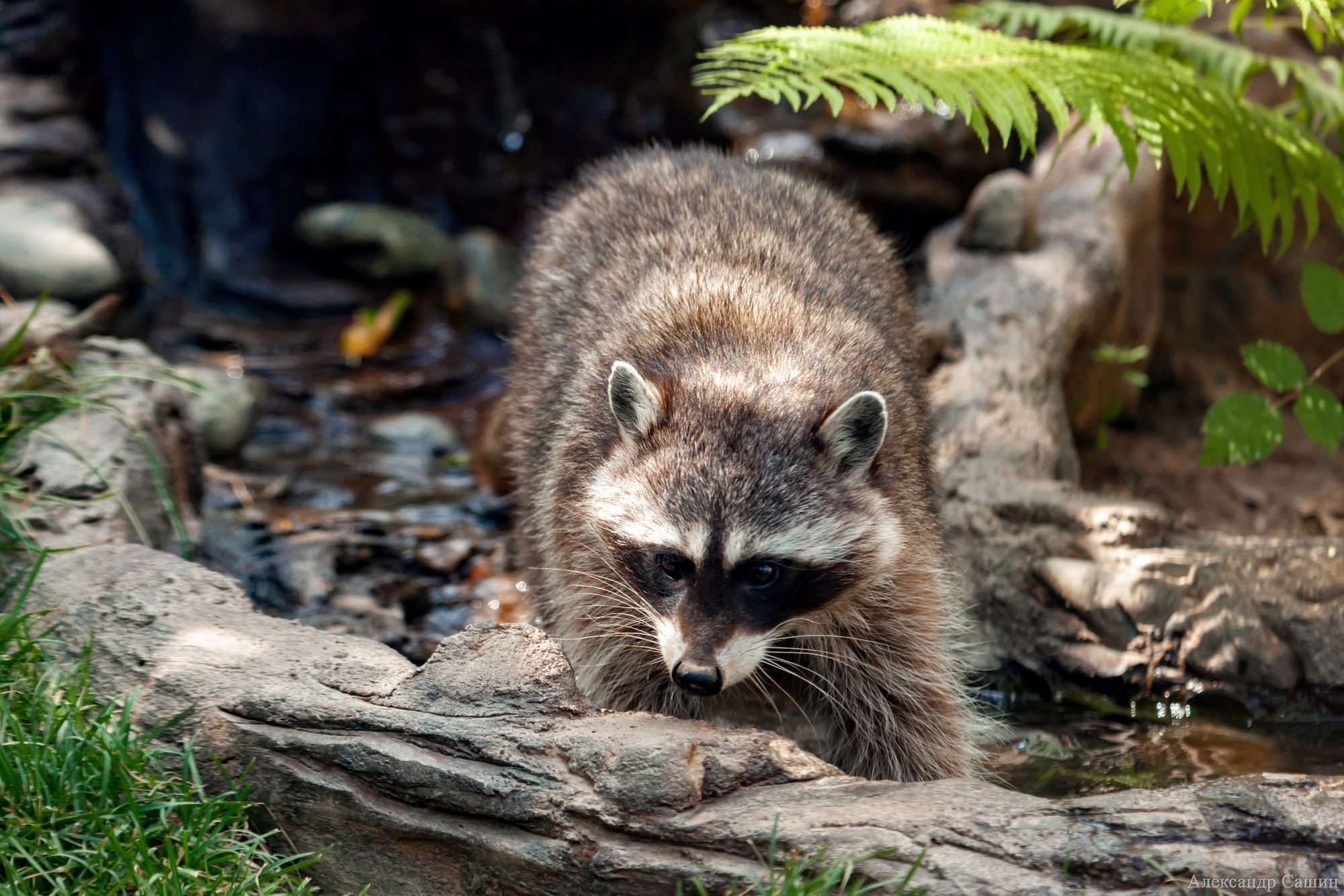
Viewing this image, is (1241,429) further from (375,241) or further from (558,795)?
(375,241)

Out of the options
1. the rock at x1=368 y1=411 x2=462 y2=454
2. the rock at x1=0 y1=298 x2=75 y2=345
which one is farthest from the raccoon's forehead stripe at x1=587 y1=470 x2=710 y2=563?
the rock at x1=368 y1=411 x2=462 y2=454

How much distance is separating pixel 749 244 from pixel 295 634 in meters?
2.00

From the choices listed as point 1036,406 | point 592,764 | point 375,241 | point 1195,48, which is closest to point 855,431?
point 592,764

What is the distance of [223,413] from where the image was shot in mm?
5867

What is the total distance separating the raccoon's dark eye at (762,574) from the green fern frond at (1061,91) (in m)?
1.55

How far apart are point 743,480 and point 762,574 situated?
263 millimetres

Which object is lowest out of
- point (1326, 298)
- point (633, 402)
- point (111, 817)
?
point (111, 817)

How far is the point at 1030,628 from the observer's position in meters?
4.03

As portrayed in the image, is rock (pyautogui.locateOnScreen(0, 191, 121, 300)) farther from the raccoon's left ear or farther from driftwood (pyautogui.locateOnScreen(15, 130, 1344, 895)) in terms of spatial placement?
the raccoon's left ear

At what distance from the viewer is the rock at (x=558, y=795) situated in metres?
2.17

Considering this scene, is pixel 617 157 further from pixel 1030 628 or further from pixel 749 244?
pixel 1030 628

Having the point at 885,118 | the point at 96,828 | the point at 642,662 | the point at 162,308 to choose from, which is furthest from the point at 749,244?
the point at 162,308

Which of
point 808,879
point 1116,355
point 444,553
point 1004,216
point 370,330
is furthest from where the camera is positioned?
point 370,330

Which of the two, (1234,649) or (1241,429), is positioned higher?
(1241,429)
